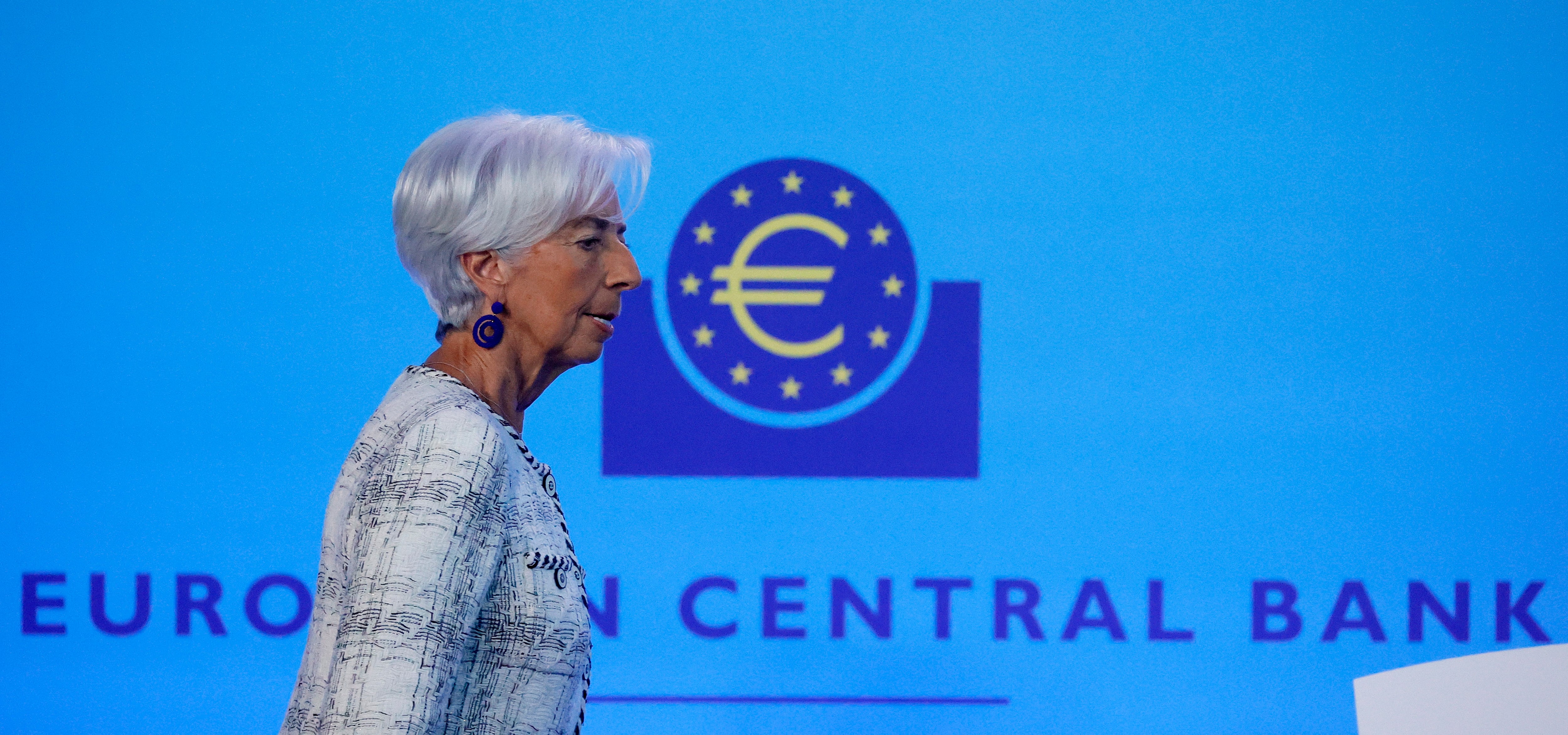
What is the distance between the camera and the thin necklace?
0.92m

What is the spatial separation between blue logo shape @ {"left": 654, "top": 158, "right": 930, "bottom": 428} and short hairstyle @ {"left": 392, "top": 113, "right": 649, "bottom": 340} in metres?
1.19

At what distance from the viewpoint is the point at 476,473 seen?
0.80 meters

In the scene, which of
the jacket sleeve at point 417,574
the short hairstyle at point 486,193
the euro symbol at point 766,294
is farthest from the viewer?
the euro symbol at point 766,294

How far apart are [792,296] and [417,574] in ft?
4.73

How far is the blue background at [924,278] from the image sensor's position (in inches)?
85.4

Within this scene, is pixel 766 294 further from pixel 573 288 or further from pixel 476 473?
pixel 476 473

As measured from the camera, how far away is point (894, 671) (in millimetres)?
2186

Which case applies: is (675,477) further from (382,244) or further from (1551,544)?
(1551,544)

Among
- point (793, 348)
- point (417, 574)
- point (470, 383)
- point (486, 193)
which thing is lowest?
point (417, 574)

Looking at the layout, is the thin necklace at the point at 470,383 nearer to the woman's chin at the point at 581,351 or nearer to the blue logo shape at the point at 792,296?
the woman's chin at the point at 581,351

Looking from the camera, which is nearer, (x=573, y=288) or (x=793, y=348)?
(x=573, y=288)

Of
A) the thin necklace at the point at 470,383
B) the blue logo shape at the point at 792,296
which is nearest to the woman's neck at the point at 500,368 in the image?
the thin necklace at the point at 470,383

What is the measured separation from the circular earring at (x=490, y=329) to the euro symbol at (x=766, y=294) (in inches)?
47.7

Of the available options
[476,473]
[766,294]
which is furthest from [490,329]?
[766,294]
